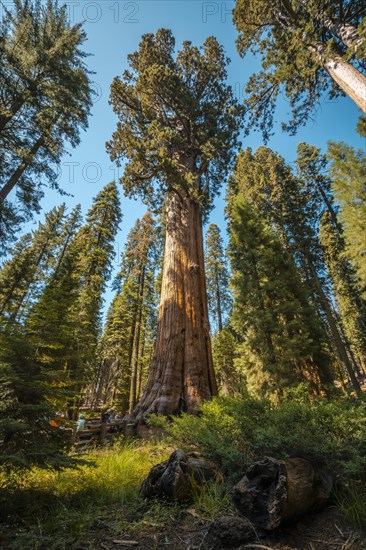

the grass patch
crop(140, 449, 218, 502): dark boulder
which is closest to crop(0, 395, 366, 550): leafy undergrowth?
the grass patch

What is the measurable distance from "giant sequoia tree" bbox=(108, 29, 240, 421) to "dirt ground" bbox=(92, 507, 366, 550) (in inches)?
148

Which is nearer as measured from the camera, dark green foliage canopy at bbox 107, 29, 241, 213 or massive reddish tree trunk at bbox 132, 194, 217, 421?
massive reddish tree trunk at bbox 132, 194, 217, 421

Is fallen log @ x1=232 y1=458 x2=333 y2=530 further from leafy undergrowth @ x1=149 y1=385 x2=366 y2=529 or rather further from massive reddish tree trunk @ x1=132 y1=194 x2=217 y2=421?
massive reddish tree trunk @ x1=132 y1=194 x2=217 y2=421

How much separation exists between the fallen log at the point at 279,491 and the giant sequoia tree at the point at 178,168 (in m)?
3.78

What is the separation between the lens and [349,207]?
1187 cm

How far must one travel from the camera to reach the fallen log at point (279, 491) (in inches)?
82.4

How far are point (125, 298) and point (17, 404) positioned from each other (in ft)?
59.0

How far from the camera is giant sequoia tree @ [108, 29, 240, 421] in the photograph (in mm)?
6641

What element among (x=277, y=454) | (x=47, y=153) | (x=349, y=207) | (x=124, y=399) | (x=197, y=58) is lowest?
(x=277, y=454)

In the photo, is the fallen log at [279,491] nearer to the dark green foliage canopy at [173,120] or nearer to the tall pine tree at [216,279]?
the dark green foliage canopy at [173,120]

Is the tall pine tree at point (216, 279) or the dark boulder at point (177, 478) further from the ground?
the tall pine tree at point (216, 279)

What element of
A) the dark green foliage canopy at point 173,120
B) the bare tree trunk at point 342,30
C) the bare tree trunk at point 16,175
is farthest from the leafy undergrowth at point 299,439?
the bare tree trunk at point 16,175

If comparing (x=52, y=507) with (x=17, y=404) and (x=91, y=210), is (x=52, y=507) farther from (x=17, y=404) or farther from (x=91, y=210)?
(x=91, y=210)

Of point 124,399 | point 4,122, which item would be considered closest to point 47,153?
point 4,122
